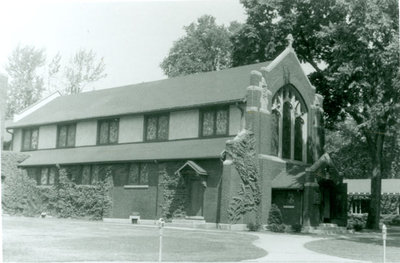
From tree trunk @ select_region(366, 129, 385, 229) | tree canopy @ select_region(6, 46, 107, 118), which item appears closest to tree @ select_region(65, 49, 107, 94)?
tree canopy @ select_region(6, 46, 107, 118)

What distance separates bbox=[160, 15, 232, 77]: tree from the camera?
150 feet

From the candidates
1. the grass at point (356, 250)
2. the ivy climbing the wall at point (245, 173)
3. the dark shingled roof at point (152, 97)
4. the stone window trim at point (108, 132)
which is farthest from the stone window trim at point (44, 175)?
the grass at point (356, 250)

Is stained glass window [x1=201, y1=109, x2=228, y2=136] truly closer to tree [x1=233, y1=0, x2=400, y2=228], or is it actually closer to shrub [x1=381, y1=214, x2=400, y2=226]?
tree [x1=233, y1=0, x2=400, y2=228]

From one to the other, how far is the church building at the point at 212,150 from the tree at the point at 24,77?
4.21 metres

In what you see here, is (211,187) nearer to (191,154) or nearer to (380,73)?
(191,154)

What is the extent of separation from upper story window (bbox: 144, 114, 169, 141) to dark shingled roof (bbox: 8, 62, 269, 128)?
0.80m

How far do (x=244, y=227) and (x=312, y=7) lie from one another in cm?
1894

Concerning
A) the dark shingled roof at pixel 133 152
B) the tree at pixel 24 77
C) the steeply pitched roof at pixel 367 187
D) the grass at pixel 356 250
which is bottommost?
the grass at pixel 356 250

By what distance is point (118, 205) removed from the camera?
119 feet

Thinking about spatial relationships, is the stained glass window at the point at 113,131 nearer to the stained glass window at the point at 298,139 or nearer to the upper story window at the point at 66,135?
the upper story window at the point at 66,135

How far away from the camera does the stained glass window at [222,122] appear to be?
33.4m

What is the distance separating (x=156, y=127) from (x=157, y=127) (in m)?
0.10

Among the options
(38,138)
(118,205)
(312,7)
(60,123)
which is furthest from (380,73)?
(38,138)

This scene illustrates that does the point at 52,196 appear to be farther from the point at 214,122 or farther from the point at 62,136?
the point at 214,122
